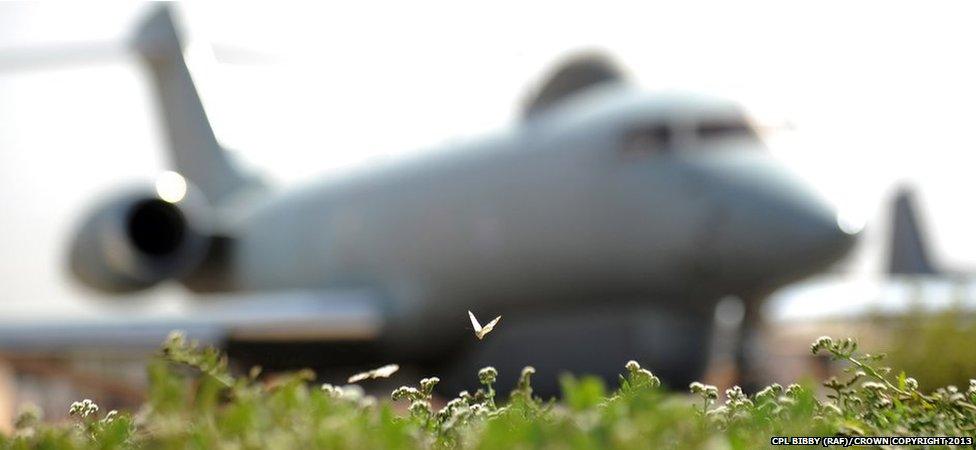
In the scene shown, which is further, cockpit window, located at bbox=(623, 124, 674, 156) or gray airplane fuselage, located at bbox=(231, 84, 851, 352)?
cockpit window, located at bbox=(623, 124, 674, 156)

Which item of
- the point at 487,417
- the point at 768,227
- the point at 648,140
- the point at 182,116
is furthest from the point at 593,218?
the point at 182,116

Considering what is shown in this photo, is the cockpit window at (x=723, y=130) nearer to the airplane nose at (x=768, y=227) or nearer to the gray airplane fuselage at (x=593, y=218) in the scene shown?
the gray airplane fuselage at (x=593, y=218)

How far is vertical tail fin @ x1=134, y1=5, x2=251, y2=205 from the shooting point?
16.7m

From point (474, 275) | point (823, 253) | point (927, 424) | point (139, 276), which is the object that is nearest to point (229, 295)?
point (139, 276)

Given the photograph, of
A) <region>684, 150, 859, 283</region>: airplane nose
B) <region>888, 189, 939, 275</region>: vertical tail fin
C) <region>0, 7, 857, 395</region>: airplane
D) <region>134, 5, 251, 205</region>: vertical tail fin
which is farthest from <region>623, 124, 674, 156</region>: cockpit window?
<region>888, 189, 939, 275</region>: vertical tail fin

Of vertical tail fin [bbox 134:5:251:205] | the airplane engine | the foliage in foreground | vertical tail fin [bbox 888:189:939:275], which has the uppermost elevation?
vertical tail fin [bbox 134:5:251:205]

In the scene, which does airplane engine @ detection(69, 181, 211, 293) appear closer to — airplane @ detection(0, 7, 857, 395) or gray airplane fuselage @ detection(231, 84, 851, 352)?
airplane @ detection(0, 7, 857, 395)

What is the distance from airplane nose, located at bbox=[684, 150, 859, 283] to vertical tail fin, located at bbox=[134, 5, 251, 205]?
10027 mm

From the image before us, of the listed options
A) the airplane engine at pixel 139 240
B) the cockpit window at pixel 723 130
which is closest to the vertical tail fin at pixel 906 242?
the cockpit window at pixel 723 130

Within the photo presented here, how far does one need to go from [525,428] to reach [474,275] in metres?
8.50

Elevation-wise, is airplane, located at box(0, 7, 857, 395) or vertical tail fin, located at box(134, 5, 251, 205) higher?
vertical tail fin, located at box(134, 5, 251, 205)

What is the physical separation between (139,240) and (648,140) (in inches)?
267

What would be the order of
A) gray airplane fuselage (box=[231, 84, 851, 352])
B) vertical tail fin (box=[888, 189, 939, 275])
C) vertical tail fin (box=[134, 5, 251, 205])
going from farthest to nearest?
vertical tail fin (box=[888, 189, 939, 275]) < vertical tail fin (box=[134, 5, 251, 205]) < gray airplane fuselage (box=[231, 84, 851, 352])

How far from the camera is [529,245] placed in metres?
9.12
